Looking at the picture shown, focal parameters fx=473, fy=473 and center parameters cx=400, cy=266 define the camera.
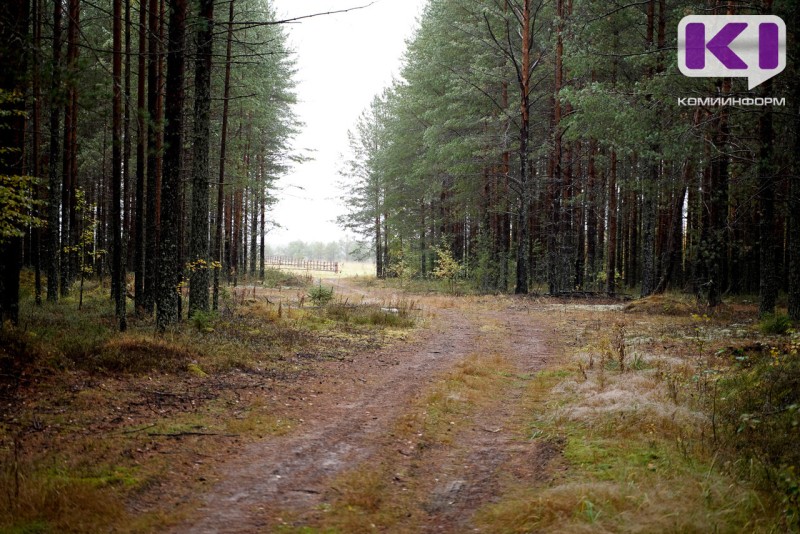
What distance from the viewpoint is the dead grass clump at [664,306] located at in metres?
13.7

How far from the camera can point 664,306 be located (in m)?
14.1

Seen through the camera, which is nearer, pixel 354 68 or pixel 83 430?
pixel 83 430

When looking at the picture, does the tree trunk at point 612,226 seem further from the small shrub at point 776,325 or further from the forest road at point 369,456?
the forest road at point 369,456

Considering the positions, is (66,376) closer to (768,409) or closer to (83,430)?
(83,430)

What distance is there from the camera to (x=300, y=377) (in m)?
7.67

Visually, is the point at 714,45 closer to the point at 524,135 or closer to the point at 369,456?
the point at 524,135

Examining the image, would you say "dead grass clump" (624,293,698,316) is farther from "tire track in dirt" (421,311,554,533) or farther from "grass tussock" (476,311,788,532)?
"tire track in dirt" (421,311,554,533)

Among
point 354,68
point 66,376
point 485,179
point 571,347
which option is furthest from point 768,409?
point 485,179

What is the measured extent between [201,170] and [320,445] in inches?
312

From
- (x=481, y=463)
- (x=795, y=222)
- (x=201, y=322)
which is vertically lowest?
(x=481, y=463)

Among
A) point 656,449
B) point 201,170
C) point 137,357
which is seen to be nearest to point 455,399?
point 656,449

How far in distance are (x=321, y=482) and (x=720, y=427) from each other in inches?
154

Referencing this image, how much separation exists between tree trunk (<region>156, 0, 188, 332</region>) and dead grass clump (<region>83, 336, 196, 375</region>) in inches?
63.7

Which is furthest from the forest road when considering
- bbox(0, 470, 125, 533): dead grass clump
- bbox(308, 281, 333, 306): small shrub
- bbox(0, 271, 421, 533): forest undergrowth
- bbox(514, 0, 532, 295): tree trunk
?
bbox(514, 0, 532, 295): tree trunk
